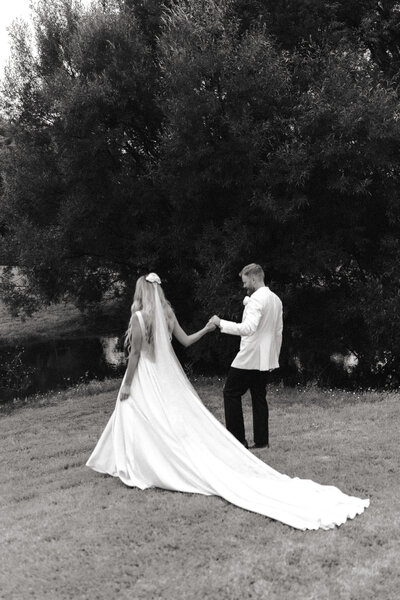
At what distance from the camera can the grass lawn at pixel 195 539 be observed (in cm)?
434

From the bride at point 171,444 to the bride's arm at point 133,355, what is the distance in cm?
1

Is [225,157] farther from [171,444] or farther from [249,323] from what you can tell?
[171,444]

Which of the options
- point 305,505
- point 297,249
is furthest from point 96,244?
point 305,505

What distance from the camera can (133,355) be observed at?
6.78 m

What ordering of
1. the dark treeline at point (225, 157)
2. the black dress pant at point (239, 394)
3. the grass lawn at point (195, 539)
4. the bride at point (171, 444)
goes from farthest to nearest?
the dark treeline at point (225, 157) → the black dress pant at point (239, 394) → the bride at point (171, 444) → the grass lawn at point (195, 539)

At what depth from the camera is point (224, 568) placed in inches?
179

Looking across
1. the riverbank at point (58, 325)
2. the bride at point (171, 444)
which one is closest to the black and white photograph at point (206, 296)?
the bride at point (171, 444)

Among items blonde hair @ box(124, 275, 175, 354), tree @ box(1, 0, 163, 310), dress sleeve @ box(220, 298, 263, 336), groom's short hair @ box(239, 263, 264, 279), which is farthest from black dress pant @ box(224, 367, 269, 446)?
tree @ box(1, 0, 163, 310)

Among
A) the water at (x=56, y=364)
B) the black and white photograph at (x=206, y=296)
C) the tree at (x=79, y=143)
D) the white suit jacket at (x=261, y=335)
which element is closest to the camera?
the black and white photograph at (x=206, y=296)

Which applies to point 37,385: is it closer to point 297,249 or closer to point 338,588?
point 297,249

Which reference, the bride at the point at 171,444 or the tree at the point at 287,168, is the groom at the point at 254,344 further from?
the tree at the point at 287,168

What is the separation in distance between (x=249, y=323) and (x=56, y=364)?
740 inches

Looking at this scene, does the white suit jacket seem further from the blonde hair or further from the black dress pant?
the blonde hair

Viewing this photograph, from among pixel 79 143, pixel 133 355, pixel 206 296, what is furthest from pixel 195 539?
pixel 79 143
